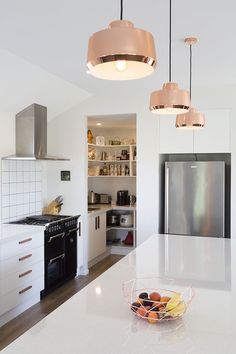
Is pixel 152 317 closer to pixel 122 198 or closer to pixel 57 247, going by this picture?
pixel 57 247

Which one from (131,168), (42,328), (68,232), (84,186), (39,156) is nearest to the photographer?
(42,328)

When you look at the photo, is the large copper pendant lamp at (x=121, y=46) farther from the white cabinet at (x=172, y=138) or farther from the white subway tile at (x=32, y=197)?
the white subway tile at (x=32, y=197)

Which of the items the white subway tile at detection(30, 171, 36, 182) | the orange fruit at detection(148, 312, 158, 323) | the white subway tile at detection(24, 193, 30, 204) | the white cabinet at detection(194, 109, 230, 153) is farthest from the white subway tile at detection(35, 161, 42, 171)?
the orange fruit at detection(148, 312, 158, 323)

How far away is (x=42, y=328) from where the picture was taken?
1.45m

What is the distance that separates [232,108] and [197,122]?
6.47 feet

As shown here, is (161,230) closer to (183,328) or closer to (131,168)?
(131,168)

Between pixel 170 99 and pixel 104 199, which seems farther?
pixel 104 199

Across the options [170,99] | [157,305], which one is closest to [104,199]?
[170,99]

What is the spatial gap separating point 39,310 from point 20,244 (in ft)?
2.56

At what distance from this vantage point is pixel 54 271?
4.27 metres

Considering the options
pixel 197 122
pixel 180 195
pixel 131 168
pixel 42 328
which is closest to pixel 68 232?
pixel 180 195

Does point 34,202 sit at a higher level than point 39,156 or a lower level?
lower

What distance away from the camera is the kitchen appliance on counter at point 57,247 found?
13.4 ft

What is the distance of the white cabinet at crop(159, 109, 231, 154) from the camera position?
4387mm
